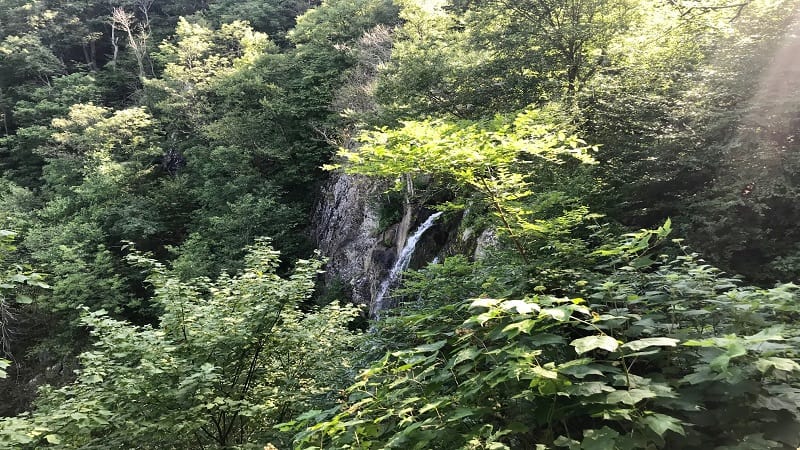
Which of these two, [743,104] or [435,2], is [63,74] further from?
[743,104]

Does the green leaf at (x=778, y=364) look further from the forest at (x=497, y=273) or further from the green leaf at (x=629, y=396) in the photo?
the green leaf at (x=629, y=396)

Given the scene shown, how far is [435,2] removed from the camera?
43.0 ft

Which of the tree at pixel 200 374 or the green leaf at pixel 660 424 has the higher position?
the green leaf at pixel 660 424

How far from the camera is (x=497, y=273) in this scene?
127 inches

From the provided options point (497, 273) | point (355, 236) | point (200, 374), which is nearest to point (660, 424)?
point (497, 273)

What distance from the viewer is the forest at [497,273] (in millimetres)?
1536

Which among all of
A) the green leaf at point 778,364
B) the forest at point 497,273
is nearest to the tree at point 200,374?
→ the forest at point 497,273

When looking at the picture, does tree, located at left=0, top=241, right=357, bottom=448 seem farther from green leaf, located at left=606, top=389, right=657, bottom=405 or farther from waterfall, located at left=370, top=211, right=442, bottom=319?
waterfall, located at left=370, top=211, right=442, bottom=319

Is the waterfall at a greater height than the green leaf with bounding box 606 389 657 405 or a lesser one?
lesser

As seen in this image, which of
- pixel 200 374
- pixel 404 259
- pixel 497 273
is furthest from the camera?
pixel 404 259

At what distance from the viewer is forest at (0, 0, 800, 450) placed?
154 cm

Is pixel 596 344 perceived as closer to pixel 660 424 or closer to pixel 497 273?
pixel 660 424

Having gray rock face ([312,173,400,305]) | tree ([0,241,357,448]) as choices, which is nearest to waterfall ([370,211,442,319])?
gray rock face ([312,173,400,305])

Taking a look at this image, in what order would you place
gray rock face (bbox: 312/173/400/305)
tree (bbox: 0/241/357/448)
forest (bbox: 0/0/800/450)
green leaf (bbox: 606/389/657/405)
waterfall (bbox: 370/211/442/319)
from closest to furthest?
green leaf (bbox: 606/389/657/405) → forest (bbox: 0/0/800/450) → tree (bbox: 0/241/357/448) → waterfall (bbox: 370/211/442/319) → gray rock face (bbox: 312/173/400/305)
